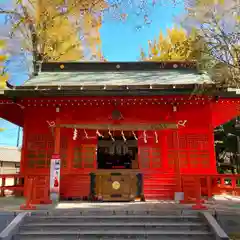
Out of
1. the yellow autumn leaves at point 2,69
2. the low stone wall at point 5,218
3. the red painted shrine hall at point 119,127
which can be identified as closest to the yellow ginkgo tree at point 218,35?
the red painted shrine hall at point 119,127

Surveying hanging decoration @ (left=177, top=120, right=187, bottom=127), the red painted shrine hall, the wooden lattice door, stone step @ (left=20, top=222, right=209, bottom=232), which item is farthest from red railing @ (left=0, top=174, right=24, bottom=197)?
hanging decoration @ (left=177, top=120, right=187, bottom=127)

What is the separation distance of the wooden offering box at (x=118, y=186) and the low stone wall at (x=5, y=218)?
350cm

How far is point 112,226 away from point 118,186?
3.22 meters

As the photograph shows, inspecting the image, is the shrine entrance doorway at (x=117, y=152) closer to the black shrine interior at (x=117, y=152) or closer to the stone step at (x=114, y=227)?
the black shrine interior at (x=117, y=152)

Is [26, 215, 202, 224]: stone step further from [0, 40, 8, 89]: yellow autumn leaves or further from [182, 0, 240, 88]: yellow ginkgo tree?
[0, 40, 8, 89]: yellow autumn leaves

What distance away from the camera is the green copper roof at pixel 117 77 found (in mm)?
12085

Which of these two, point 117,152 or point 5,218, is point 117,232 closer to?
point 5,218

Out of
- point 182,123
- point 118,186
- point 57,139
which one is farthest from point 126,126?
point 57,139

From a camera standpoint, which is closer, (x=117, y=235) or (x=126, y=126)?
(x=117, y=235)

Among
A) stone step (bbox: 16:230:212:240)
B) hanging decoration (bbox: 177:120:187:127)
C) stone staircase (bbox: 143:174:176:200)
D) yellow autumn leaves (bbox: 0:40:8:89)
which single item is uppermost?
yellow autumn leaves (bbox: 0:40:8:89)

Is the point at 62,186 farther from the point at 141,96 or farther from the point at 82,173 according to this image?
the point at 141,96

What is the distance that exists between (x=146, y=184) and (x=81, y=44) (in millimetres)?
14074

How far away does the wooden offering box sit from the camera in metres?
10.2

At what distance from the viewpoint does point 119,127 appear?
10633 millimetres
